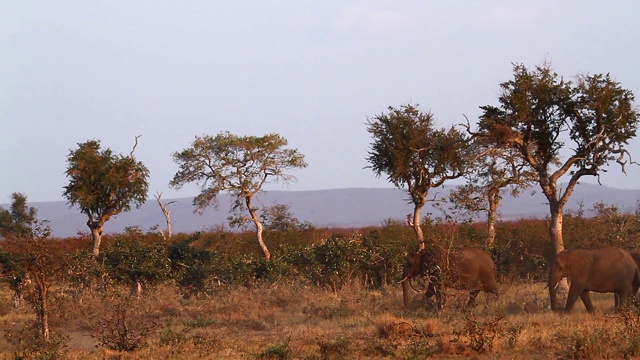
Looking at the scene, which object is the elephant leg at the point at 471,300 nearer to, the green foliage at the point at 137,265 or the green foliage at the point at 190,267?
the green foliage at the point at 190,267

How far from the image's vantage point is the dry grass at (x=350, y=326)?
504 inches

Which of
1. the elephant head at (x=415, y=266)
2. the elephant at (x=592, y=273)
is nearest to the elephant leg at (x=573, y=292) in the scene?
the elephant at (x=592, y=273)

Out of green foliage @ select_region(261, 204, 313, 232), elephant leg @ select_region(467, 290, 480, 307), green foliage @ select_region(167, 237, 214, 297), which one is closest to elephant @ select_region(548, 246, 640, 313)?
elephant leg @ select_region(467, 290, 480, 307)

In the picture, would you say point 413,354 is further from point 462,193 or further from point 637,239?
point 637,239

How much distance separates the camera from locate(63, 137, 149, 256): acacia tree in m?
30.8

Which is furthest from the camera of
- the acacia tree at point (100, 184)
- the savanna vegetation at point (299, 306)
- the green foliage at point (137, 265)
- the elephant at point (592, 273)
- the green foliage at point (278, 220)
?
the green foliage at point (278, 220)

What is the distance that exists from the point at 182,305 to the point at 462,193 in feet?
30.4

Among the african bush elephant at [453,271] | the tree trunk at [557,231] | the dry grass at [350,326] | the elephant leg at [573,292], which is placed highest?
the tree trunk at [557,231]

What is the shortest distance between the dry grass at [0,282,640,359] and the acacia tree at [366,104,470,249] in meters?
6.57

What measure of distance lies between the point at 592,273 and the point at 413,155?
492 inches

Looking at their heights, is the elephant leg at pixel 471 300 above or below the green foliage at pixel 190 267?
below

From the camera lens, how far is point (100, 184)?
31078mm

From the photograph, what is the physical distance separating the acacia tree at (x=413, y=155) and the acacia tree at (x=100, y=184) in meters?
9.63

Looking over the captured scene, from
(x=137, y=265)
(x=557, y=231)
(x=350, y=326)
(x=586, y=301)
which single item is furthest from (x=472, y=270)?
(x=137, y=265)
